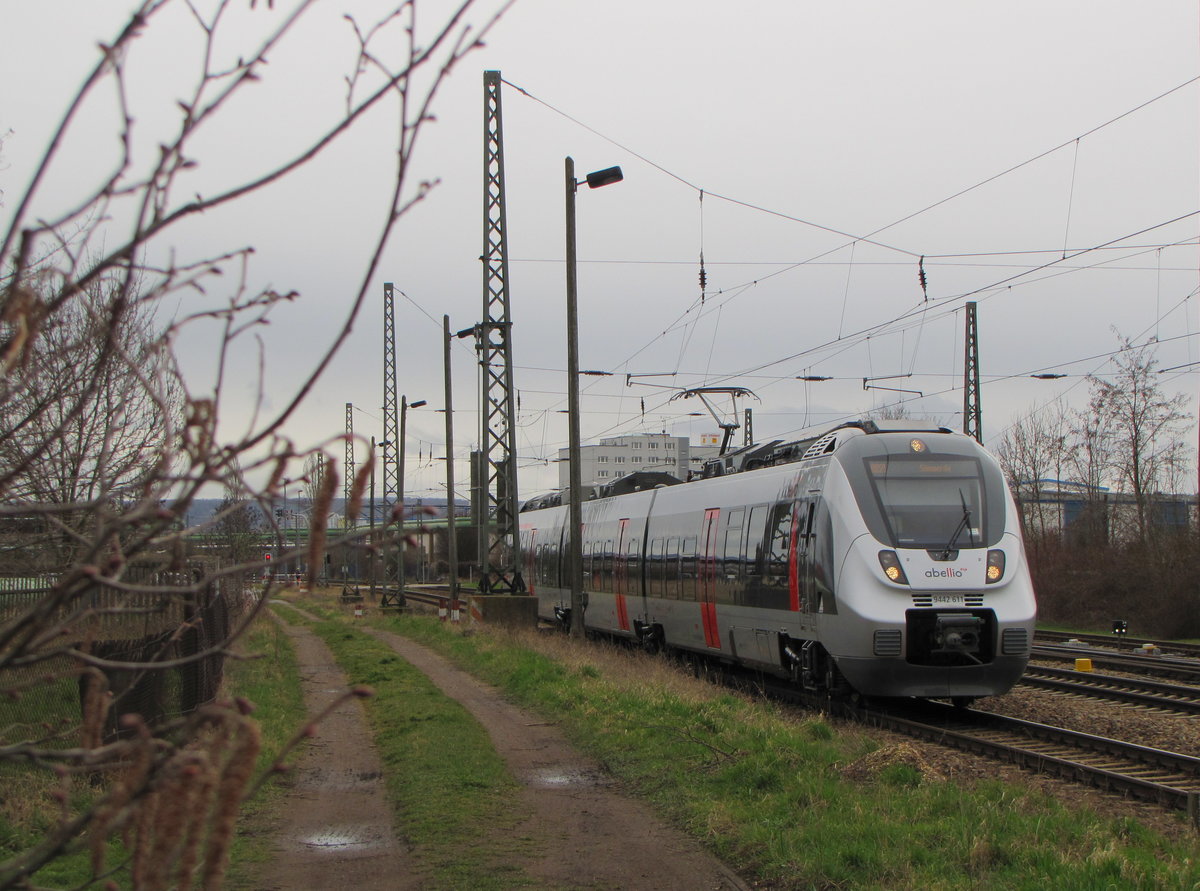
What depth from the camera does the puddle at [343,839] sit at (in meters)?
8.29

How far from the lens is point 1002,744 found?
39.7ft

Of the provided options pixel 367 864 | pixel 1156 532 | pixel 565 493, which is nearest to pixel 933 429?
pixel 367 864

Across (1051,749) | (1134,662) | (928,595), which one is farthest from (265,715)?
(1134,662)

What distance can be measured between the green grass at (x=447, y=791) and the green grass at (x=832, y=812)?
82cm

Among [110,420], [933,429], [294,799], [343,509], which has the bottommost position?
[294,799]

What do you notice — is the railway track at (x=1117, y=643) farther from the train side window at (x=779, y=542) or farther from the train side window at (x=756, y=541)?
the train side window at (x=779, y=542)

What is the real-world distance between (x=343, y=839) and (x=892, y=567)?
7.04m

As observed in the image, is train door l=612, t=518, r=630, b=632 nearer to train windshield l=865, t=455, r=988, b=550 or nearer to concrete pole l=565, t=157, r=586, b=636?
concrete pole l=565, t=157, r=586, b=636

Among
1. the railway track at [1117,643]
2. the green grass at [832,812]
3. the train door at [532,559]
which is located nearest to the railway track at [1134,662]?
the railway track at [1117,643]

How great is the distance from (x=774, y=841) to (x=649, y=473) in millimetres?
18310

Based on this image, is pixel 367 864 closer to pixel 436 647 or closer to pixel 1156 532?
pixel 436 647

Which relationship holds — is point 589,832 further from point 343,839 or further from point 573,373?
point 573,373

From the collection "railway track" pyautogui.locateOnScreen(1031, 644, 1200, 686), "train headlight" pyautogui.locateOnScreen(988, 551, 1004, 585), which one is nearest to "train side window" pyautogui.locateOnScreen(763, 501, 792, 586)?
"train headlight" pyautogui.locateOnScreen(988, 551, 1004, 585)

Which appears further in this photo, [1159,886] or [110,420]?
[1159,886]
